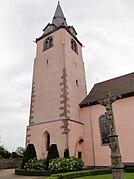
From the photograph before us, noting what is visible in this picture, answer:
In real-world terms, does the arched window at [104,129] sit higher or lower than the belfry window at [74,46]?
lower

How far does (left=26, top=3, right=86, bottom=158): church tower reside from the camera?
15.8 m

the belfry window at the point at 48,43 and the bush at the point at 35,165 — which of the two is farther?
the belfry window at the point at 48,43

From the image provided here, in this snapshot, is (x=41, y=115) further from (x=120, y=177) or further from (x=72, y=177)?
(x=120, y=177)

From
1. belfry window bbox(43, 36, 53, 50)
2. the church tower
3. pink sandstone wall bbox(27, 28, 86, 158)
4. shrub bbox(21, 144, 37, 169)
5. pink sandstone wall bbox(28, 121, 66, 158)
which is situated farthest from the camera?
belfry window bbox(43, 36, 53, 50)

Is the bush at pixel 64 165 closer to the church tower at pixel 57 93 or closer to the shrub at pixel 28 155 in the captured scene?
the church tower at pixel 57 93

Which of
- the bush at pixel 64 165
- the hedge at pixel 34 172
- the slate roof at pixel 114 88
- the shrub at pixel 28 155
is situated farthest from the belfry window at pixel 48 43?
the hedge at pixel 34 172

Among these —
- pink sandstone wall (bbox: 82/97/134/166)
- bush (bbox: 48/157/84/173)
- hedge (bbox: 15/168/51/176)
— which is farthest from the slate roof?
hedge (bbox: 15/168/51/176)

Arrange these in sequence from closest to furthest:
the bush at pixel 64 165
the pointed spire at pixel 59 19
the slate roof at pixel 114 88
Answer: the bush at pixel 64 165 → the slate roof at pixel 114 88 → the pointed spire at pixel 59 19

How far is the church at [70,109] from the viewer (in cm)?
1545

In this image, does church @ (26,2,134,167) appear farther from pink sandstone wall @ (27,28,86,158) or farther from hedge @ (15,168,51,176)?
hedge @ (15,168,51,176)

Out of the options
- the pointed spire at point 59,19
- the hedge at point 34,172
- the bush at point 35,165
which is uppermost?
the pointed spire at point 59,19

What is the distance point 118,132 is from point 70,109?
487 centimetres

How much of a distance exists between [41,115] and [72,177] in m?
8.60

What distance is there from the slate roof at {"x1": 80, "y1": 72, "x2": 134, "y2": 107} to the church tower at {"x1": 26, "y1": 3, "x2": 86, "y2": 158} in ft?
4.21
